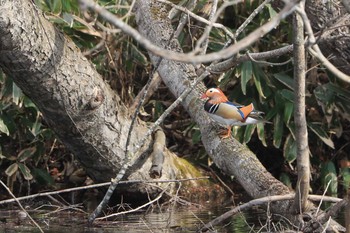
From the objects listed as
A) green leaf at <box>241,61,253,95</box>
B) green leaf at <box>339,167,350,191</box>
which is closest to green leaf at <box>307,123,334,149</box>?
green leaf at <box>339,167,350,191</box>

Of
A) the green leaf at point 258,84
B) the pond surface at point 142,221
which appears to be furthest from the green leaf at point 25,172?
the green leaf at point 258,84

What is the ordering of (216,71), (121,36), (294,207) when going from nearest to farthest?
(294,207)
(216,71)
(121,36)

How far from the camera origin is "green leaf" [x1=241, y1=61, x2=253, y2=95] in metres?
7.56

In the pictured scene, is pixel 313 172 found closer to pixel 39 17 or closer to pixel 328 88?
pixel 328 88

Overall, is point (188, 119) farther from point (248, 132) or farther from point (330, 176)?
point (330, 176)

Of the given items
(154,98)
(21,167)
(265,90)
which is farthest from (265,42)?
(21,167)

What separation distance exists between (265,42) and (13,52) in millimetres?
3659

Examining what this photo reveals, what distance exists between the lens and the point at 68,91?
6.17 metres

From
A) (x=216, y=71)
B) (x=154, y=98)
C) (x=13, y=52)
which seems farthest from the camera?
(x=154, y=98)

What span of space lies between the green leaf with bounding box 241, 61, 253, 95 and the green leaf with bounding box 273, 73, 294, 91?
1.29ft

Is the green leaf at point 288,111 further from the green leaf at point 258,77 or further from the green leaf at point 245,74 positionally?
the green leaf at point 245,74

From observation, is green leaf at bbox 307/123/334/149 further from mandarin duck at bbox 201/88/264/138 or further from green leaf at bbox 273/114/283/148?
mandarin duck at bbox 201/88/264/138

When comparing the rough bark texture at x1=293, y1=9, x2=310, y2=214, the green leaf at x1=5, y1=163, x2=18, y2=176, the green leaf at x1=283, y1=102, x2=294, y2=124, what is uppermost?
the rough bark texture at x1=293, y1=9, x2=310, y2=214

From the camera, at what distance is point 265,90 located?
7.90 m
